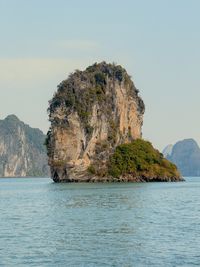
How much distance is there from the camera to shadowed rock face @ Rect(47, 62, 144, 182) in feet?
340

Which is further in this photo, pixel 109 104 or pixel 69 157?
pixel 109 104

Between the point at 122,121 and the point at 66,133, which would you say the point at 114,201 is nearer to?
the point at 66,133

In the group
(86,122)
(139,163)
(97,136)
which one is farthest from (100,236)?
(97,136)

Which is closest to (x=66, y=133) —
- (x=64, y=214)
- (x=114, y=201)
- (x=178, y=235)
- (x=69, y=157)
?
(x=69, y=157)

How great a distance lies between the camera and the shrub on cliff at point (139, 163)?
10694cm

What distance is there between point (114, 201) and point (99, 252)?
87.9 ft

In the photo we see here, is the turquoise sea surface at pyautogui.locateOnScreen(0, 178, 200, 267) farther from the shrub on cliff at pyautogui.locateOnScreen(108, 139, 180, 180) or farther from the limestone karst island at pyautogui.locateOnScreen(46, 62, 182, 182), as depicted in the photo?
the shrub on cliff at pyautogui.locateOnScreen(108, 139, 180, 180)

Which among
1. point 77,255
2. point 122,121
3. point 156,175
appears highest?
point 122,121

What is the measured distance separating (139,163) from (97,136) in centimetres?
826

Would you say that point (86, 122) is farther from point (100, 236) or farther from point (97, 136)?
point (100, 236)

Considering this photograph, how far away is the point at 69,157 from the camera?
103 metres

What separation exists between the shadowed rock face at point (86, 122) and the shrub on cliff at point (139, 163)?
58.6 inches

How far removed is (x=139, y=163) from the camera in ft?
356

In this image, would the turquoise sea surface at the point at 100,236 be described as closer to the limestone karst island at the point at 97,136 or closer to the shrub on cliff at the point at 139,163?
the limestone karst island at the point at 97,136
